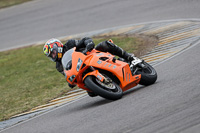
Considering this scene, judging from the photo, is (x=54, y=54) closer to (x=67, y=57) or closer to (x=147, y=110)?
(x=67, y=57)

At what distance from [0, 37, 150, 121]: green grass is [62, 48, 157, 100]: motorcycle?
2168 mm

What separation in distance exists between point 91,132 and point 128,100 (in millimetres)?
1555

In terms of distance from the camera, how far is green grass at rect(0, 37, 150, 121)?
32.7ft

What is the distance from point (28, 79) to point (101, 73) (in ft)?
17.4

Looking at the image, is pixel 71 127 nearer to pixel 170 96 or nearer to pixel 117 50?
pixel 170 96

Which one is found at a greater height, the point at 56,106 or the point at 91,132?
the point at 91,132

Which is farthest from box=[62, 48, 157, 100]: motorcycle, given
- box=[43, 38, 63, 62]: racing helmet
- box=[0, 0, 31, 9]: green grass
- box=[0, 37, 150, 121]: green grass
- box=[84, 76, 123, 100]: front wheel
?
box=[0, 0, 31, 9]: green grass

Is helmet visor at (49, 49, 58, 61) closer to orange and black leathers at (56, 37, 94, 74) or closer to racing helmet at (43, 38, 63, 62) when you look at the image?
racing helmet at (43, 38, 63, 62)

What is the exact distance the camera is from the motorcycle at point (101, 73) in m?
7.29

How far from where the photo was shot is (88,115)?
22.8 ft

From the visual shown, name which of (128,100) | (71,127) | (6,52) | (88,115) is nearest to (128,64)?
(128,100)

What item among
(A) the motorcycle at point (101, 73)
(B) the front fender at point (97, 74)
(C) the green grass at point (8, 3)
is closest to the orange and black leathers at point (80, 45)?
(A) the motorcycle at point (101, 73)

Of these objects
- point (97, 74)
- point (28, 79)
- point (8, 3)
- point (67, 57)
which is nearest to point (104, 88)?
point (97, 74)

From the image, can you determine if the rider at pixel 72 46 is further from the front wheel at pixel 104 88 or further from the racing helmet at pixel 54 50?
the front wheel at pixel 104 88
